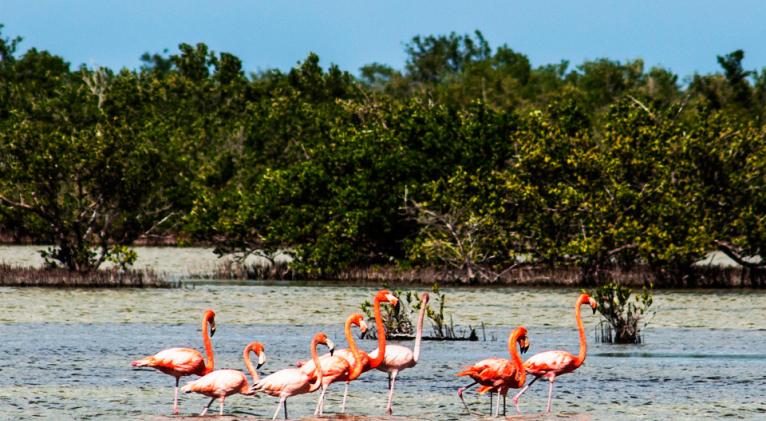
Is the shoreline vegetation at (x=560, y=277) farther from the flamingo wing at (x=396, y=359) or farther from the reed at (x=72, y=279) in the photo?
the flamingo wing at (x=396, y=359)

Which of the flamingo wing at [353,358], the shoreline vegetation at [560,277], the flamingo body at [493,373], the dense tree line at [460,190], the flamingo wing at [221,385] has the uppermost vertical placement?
the dense tree line at [460,190]

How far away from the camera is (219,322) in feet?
100

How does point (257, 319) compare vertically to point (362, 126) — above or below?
below

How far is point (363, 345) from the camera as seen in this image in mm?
26031

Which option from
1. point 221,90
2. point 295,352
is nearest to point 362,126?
point 295,352

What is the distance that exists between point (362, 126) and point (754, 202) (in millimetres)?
14260

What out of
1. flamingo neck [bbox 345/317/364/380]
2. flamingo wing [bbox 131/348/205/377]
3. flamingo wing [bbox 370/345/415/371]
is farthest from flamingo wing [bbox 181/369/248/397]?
flamingo wing [bbox 370/345/415/371]

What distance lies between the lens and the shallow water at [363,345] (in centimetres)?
1758

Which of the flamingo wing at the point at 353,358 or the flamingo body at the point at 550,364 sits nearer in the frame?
the flamingo wing at the point at 353,358

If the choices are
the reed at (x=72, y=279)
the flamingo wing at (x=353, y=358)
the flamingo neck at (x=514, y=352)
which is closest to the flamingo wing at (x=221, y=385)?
the flamingo wing at (x=353, y=358)

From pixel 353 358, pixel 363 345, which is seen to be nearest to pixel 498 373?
pixel 353 358

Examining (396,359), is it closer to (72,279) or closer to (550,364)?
(550,364)

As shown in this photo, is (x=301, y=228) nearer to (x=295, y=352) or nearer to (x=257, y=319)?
(x=257, y=319)

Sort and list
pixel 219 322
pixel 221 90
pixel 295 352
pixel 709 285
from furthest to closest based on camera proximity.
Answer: pixel 221 90, pixel 709 285, pixel 219 322, pixel 295 352
